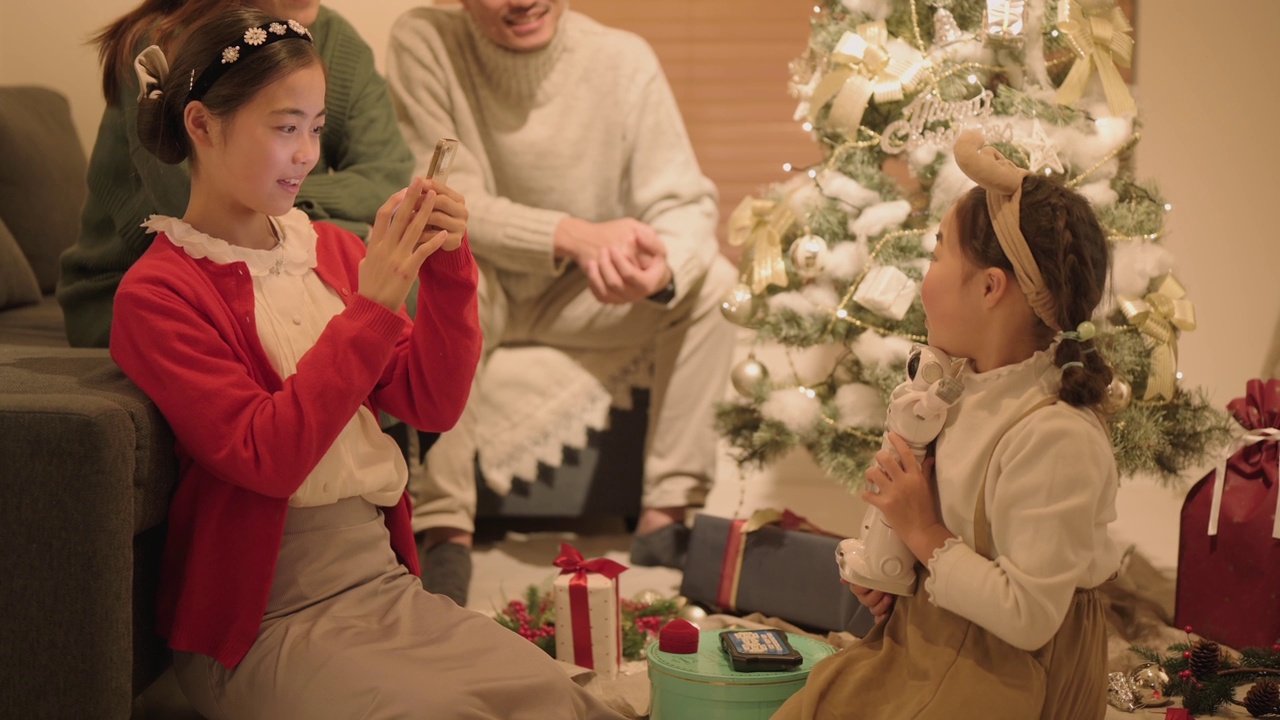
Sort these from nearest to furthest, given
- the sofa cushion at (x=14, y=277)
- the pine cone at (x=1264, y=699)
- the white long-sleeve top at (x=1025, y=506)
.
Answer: the white long-sleeve top at (x=1025, y=506) < the pine cone at (x=1264, y=699) < the sofa cushion at (x=14, y=277)

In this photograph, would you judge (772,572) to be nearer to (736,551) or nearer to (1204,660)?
(736,551)

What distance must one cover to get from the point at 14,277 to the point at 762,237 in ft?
4.90

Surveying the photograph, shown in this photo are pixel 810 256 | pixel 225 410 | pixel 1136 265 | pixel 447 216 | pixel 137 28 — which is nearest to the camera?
pixel 225 410

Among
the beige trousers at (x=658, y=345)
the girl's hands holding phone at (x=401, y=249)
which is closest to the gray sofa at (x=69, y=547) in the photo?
the girl's hands holding phone at (x=401, y=249)

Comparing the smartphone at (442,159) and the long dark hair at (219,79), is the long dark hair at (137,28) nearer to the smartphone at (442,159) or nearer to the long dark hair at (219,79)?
the long dark hair at (219,79)

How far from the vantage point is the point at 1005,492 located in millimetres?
1175

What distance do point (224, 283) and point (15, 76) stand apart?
6.11 ft

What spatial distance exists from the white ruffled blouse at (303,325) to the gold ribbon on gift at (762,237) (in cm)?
85

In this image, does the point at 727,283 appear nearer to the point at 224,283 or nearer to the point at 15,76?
the point at 224,283

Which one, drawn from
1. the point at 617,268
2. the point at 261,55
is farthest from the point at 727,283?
the point at 261,55

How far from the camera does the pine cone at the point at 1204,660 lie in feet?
5.51

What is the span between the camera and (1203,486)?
198 cm

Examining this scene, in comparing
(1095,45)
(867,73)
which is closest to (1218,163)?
(1095,45)

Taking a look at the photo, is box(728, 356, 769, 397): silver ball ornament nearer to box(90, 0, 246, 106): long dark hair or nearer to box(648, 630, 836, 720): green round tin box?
box(648, 630, 836, 720): green round tin box
